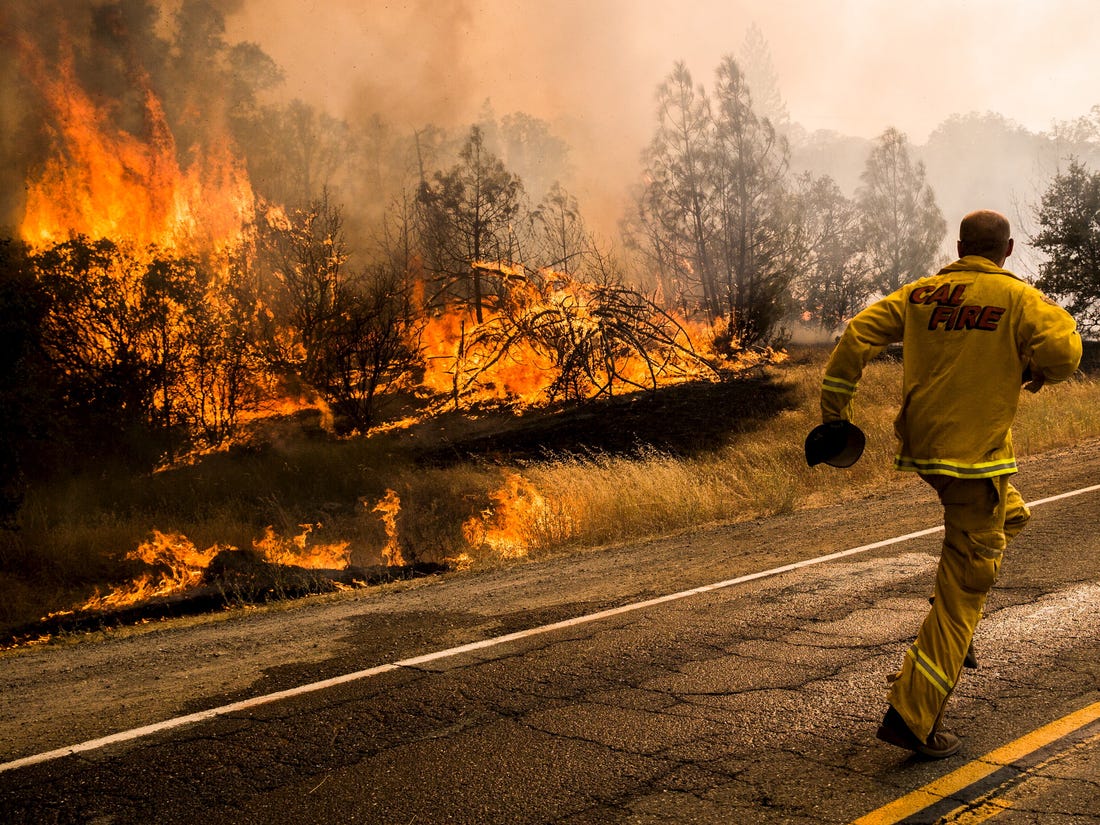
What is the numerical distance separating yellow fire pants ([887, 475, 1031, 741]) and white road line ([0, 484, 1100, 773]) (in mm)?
2915

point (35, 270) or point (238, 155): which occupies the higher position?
point (238, 155)

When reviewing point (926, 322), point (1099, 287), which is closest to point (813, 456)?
point (926, 322)

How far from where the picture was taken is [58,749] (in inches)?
178

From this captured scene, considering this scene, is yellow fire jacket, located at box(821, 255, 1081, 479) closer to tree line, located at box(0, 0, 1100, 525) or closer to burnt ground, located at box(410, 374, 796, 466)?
tree line, located at box(0, 0, 1100, 525)

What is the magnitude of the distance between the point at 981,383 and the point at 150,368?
75.3ft

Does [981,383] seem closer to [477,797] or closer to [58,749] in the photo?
[477,797]

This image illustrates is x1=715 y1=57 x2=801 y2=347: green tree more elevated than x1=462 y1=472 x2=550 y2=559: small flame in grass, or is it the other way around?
x1=715 y1=57 x2=801 y2=347: green tree

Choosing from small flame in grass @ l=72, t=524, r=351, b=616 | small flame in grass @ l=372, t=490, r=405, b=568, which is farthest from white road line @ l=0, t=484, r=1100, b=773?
small flame in grass @ l=72, t=524, r=351, b=616

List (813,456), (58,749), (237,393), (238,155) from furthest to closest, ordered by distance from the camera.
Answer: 1. (238,155)
2. (237,393)
3. (58,749)
4. (813,456)

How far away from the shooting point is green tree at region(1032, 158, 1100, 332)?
115ft

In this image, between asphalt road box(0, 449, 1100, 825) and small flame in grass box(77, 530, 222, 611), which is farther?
small flame in grass box(77, 530, 222, 611)

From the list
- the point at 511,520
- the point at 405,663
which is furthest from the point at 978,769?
the point at 511,520

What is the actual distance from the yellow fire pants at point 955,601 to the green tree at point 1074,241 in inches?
1401

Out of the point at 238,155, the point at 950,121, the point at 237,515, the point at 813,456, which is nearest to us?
the point at 813,456
